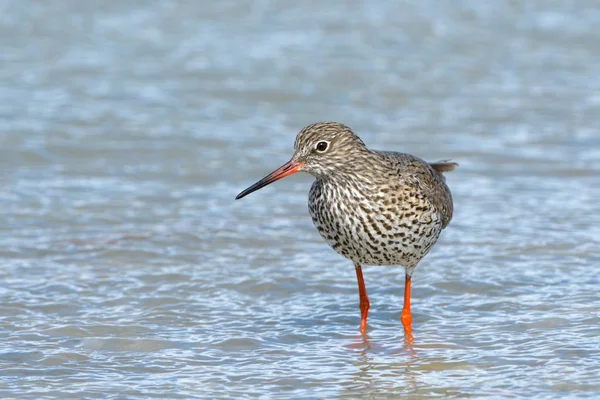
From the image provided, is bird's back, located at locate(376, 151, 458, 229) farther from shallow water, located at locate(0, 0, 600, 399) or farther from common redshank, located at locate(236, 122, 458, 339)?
shallow water, located at locate(0, 0, 600, 399)

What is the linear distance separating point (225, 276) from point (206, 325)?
3.65ft

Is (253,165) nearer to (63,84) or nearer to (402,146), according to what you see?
(402,146)

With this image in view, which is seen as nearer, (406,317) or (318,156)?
(318,156)

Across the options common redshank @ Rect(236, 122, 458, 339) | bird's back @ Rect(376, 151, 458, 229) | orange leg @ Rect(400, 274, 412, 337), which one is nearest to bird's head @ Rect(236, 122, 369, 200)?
common redshank @ Rect(236, 122, 458, 339)

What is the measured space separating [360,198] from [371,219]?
16 cm

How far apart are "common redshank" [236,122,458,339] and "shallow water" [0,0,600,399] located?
0.73m

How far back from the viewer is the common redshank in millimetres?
7297

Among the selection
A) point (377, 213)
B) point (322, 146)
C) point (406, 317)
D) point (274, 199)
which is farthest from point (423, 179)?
point (274, 199)

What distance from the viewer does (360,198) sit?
7.30m

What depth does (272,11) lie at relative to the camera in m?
17.2

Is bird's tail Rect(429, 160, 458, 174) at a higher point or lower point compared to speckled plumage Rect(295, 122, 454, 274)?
higher

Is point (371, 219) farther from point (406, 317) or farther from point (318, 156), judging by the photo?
point (406, 317)

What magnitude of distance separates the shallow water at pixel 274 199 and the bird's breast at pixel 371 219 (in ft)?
2.27

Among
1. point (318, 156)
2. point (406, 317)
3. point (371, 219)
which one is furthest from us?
point (406, 317)
